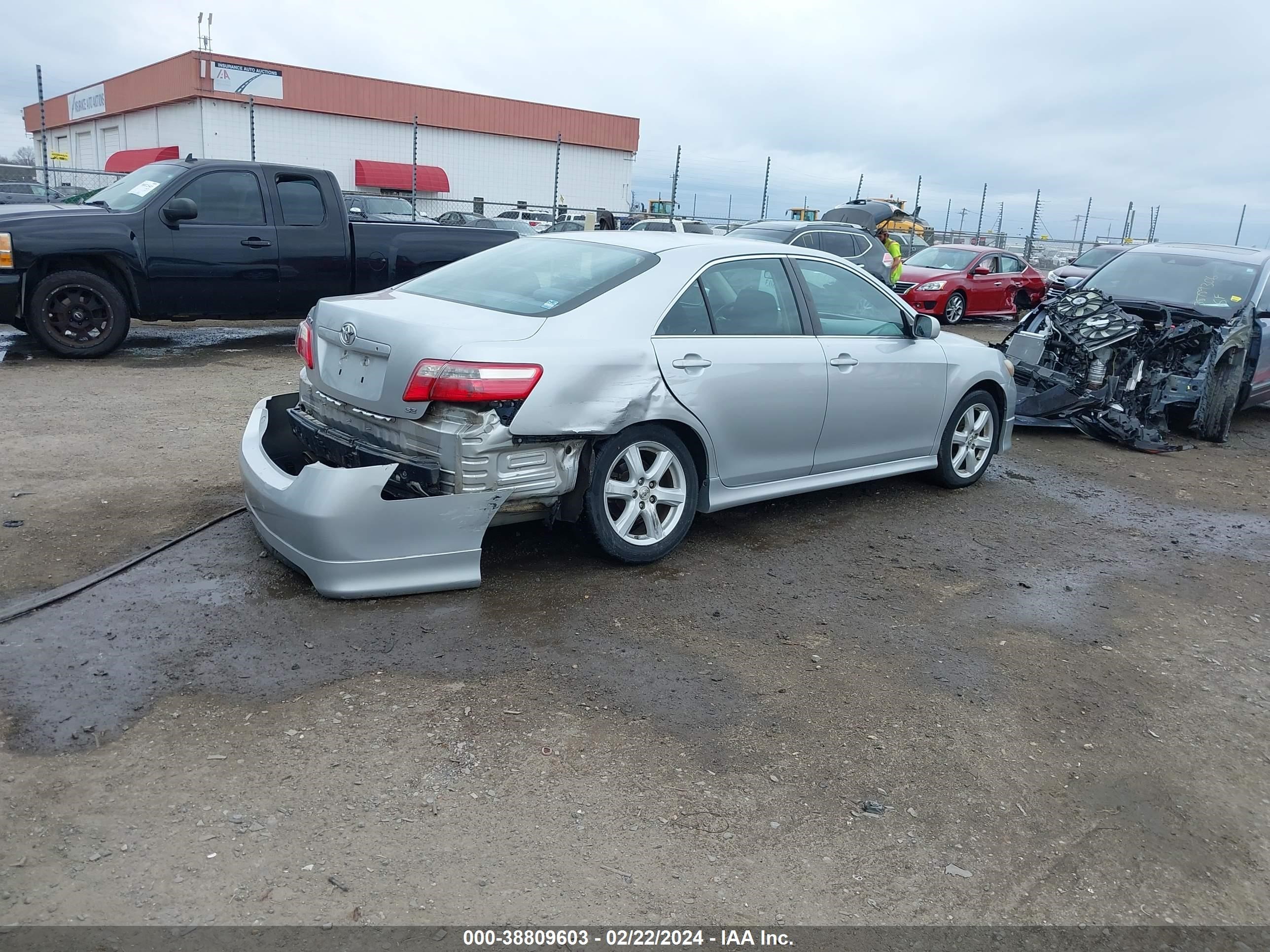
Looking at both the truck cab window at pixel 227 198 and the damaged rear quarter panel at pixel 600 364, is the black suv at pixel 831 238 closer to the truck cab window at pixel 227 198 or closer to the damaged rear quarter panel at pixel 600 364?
the truck cab window at pixel 227 198

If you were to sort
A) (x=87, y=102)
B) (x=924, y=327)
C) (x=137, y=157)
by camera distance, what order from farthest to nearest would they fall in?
(x=87, y=102), (x=137, y=157), (x=924, y=327)

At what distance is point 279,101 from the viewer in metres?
38.2

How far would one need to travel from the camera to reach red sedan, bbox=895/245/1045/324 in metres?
16.8

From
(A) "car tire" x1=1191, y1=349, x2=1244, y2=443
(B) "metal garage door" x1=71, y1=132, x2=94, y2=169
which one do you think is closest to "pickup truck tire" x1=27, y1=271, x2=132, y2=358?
(A) "car tire" x1=1191, y1=349, x2=1244, y2=443

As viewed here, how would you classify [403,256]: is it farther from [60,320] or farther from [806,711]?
[806,711]

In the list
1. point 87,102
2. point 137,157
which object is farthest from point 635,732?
point 87,102

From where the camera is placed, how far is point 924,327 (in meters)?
5.91

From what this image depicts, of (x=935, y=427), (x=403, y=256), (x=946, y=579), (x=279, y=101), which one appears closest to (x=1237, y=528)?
(x=935, y=427)

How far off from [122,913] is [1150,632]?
4198mm

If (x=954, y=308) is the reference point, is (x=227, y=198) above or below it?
above

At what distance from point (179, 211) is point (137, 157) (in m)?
34.4

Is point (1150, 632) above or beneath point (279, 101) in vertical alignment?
beneath

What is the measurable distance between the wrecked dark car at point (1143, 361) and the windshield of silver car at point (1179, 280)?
22 mm

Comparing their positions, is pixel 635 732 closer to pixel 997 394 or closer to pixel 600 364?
pixel 600 364
